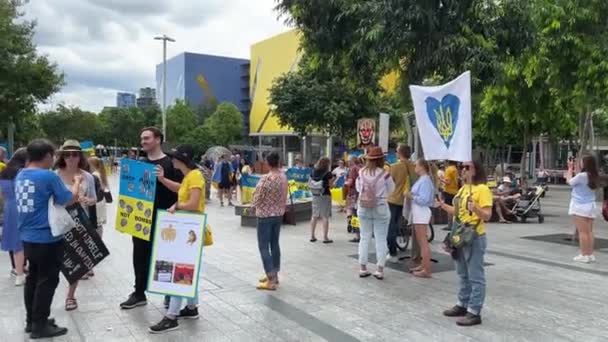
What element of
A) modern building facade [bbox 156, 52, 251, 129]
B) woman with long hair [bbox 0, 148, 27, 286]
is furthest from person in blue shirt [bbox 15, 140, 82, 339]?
modern building facade [bbox 156, 52, 251, 129]

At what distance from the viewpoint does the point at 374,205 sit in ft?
23.1

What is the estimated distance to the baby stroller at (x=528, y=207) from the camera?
13.8 m

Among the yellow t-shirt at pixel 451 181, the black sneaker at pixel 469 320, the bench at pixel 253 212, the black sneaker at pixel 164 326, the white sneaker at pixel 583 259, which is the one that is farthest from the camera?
the bench at pixel 253 212

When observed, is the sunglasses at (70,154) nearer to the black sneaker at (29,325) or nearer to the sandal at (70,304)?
the sandal at (70,304)

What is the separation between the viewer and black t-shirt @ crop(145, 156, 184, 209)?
5395 millimetres

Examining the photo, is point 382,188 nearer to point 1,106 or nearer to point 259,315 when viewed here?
point 259,315

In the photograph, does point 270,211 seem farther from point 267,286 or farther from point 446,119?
point 446,119

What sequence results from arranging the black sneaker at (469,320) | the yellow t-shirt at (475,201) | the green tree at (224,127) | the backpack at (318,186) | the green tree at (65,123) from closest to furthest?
the yellow t-shirt at (475,201), the black sneaker at (469,320), the backpack at (318,186), the green tree at (65,123), the green tree at (224,127)

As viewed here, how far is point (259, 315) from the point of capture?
18.4 ft

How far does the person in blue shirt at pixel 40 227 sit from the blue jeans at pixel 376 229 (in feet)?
12.2

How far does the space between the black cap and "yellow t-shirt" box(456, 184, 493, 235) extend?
8.75 ft

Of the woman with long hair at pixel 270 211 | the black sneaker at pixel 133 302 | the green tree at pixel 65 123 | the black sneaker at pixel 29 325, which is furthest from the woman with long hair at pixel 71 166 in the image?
the green tree at pixel 65 123

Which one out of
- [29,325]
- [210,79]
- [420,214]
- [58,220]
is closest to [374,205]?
[420,214]

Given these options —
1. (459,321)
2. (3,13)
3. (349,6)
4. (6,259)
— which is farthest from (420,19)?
(3,13)
